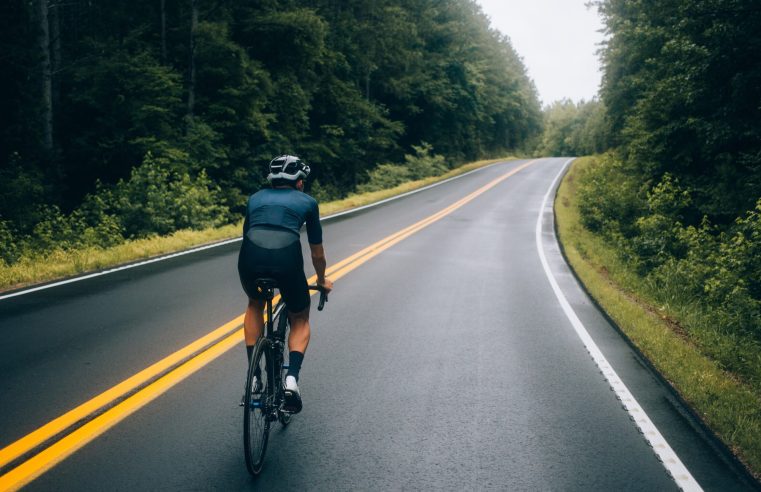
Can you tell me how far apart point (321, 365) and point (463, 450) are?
1931 millimetres

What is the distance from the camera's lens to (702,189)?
14109 millimetres

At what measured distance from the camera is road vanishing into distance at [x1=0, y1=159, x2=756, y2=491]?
3426mm

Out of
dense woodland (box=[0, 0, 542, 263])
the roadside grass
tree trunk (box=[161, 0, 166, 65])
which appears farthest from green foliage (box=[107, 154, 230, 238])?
the roadside grass

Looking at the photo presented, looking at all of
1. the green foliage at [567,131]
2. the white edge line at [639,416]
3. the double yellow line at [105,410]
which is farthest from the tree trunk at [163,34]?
the green foliage at [567,131]

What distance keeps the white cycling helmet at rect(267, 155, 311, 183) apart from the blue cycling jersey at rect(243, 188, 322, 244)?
0.09 metres

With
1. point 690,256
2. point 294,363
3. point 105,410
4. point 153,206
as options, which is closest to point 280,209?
point 294,363

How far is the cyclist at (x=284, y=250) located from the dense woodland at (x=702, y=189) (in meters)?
4.80

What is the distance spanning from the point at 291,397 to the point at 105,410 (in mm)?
1496

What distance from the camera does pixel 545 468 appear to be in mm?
3553

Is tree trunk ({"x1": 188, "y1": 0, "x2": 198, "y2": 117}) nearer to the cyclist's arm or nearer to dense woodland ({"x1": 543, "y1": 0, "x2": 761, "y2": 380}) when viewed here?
dense woodland ({"x1": 543, "y1": 0, "x2": 761, "y2": 380})

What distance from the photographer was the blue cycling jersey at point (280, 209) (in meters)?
3.69

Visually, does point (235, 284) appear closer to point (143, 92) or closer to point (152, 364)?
point (152, 364)

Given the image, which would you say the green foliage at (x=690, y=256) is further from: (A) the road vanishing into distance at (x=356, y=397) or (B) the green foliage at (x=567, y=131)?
(B) the green foliage at (x=567, y=131)

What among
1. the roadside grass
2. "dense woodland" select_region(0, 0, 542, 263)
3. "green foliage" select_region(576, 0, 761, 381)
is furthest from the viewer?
"dense woodland" select_region(0, 0, 542, 263)
